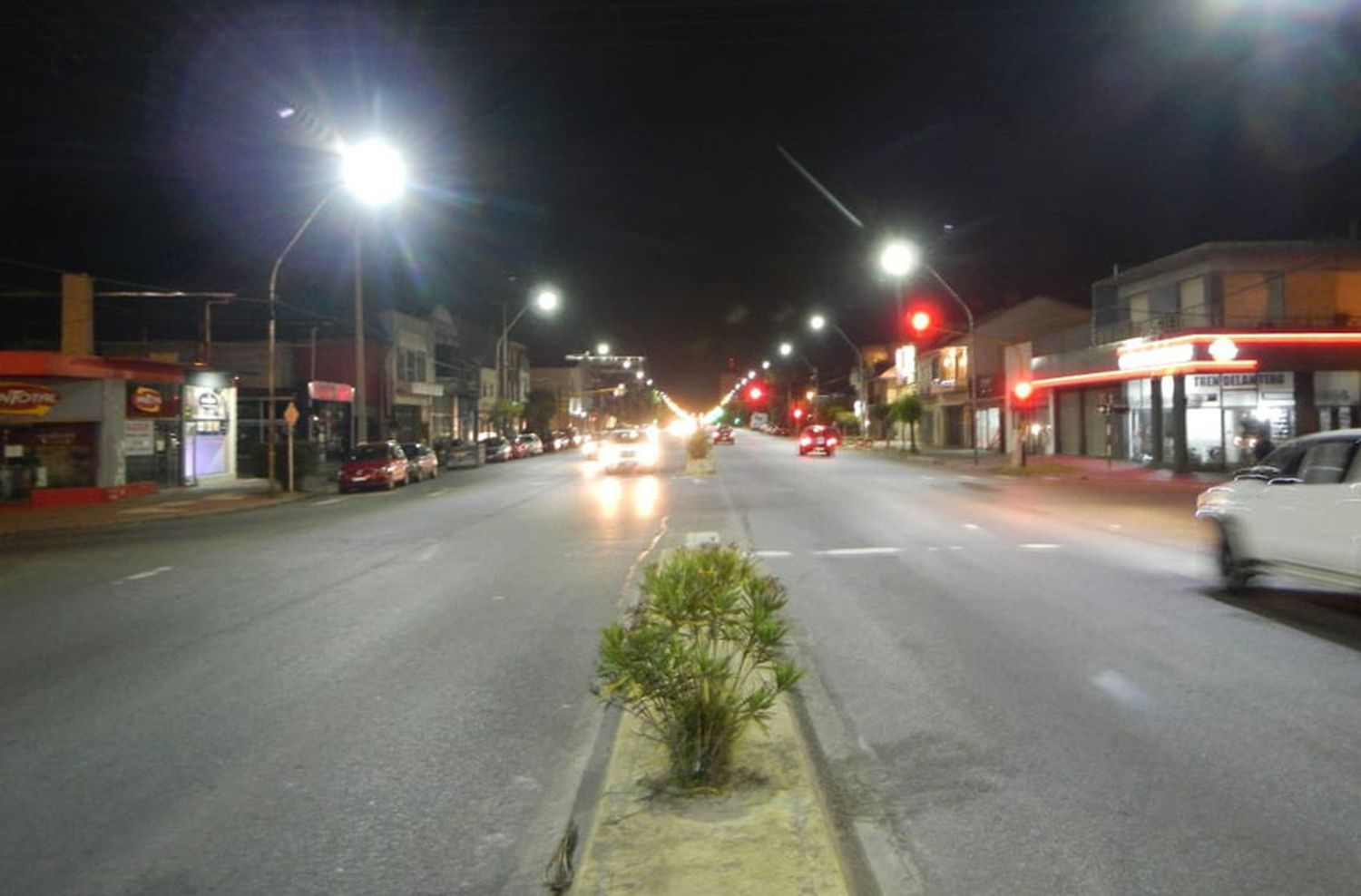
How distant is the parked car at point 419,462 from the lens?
40938mm

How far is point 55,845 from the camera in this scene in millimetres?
5176

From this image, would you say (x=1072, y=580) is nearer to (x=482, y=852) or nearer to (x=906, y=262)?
(x=482, y=852)

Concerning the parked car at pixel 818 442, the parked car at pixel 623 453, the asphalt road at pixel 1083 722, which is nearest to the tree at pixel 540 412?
the parked car at pixel 818 442

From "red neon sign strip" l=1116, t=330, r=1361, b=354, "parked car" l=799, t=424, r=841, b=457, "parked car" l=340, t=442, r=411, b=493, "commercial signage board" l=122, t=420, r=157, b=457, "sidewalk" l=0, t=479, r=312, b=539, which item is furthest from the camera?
"parked car" l=799, t=424, r=841, b=457

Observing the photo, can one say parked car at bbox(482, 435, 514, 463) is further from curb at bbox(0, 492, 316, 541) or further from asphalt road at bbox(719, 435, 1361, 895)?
asphalt road at bbox(719, 435, 1361, 895)

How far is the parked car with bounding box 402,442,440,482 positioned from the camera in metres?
40.9

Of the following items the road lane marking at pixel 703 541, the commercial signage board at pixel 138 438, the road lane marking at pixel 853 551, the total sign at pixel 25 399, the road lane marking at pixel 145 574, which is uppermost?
the total sign at pixel 25 399

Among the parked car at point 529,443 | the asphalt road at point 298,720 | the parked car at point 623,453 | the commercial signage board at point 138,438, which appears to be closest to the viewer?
the asphalt road at point 298,720

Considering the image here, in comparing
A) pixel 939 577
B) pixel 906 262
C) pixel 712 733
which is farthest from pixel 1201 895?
pixel 906 262

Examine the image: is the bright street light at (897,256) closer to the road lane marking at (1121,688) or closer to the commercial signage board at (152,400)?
the commercial signage board at (152,400)

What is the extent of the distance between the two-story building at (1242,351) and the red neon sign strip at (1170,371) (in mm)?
70

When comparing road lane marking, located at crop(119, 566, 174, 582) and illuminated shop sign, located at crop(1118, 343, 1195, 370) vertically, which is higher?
illuminated shop sign, located at crop(1118, 343, 1195, 370)

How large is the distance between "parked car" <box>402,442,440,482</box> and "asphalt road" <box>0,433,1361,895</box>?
966 inches

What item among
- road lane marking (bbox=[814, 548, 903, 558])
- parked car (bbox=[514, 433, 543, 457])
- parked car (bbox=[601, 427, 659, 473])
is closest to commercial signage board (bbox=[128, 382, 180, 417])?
parked car (bbox=[601, 427, 659, 473])
